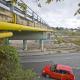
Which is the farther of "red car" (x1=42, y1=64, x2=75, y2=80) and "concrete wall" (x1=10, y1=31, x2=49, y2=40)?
"concrete wall" (x1=10, y1=31, x2=49, y2=40)

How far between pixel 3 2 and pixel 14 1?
4544 mm

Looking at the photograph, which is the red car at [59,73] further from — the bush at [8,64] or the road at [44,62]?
the bush at [8,64]

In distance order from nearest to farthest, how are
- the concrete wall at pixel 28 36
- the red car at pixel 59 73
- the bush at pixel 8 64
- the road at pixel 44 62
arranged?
the bush at pixel 8 64, the red car at pixel 59 73, the road at pixel 44 62, the concrete wall at pixel 28 36

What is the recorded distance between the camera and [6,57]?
33.7 ft

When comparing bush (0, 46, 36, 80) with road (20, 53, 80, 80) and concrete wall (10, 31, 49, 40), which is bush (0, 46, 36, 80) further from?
concrete wall (10, 31, 49, 40)

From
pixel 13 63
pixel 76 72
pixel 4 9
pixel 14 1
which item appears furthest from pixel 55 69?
pixel 14 1

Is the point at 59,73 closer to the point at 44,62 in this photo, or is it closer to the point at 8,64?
the point at 44,62

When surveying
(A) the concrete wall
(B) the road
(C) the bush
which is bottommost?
(B) the road

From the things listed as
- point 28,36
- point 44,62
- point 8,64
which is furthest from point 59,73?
point 8,64

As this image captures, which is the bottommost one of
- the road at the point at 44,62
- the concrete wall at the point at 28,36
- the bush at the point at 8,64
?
the road at the point at 44,62

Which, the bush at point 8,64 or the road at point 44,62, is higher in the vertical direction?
the bush at point 8,64

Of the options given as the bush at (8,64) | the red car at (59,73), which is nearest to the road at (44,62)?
the red car at (59,73)

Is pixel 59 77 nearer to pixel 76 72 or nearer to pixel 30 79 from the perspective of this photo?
pixel 76 72

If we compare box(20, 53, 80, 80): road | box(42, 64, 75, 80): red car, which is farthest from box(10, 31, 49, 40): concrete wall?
box(42, 64, 75, 80): red car
